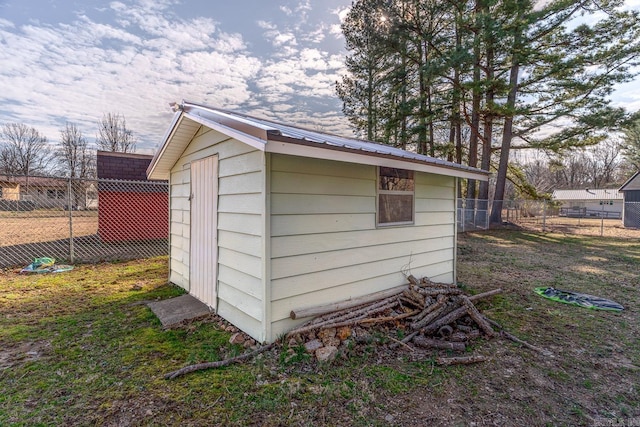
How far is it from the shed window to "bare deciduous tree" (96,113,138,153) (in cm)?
2901

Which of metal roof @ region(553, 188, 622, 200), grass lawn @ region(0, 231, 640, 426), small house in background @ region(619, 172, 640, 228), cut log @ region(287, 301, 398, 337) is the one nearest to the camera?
grass lawn @ region(0, 231, 640, 426)

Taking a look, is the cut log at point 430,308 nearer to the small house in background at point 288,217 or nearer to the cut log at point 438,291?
the cut log at point 438,291

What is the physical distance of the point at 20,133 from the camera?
2670cm

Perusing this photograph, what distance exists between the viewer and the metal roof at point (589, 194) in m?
30.7

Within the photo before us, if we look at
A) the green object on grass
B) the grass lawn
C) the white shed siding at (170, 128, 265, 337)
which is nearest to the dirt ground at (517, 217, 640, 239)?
the green object on grass

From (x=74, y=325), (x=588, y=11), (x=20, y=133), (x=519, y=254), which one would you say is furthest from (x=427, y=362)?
(x=20, y=133)

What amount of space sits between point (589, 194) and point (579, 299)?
39.4 metres

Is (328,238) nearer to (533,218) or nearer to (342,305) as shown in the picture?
(342,305)

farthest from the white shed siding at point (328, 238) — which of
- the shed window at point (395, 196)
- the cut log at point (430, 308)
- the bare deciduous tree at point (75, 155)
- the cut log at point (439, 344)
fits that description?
the bare deciduous tree at point (75, 155)

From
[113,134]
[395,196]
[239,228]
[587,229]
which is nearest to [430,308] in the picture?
[395,196]

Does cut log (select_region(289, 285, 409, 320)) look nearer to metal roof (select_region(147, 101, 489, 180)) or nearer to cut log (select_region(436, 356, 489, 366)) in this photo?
cut log (select_region(436, 356, 489, 366))

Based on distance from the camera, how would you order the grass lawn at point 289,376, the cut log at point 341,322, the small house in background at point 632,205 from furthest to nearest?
the small house in background at point 632,205 < the cut log at point 341,322 < the grass lawn at point 289,376

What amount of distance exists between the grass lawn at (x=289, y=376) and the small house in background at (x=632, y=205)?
18.2 metres

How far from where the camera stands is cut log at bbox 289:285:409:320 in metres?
3.06
